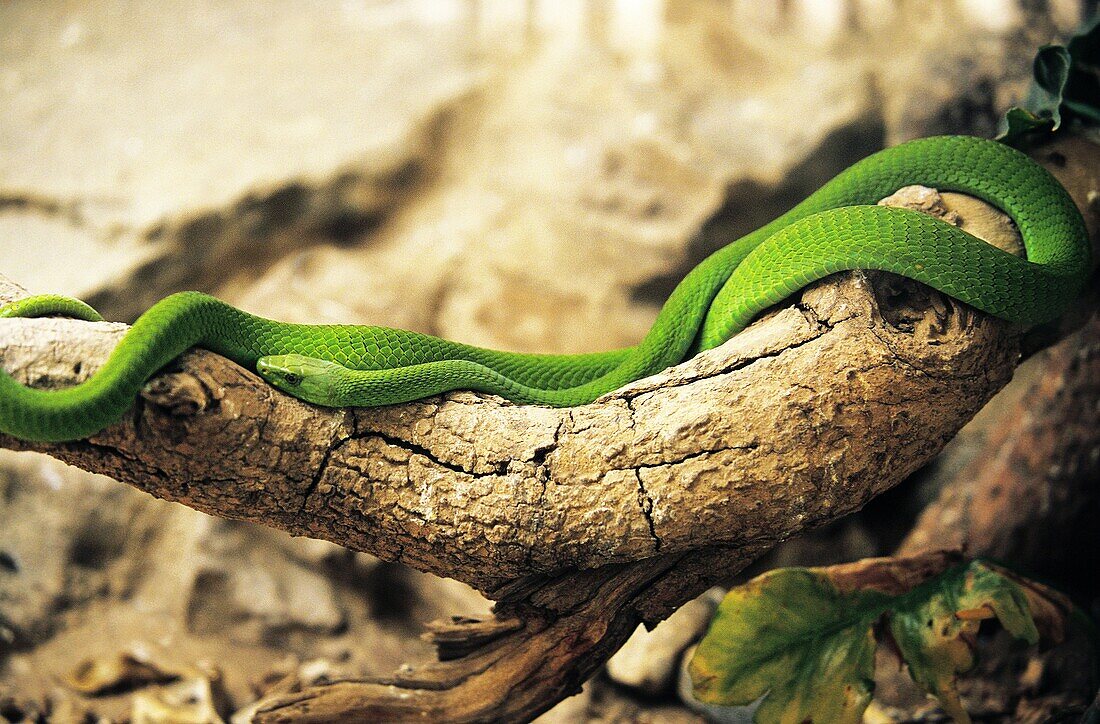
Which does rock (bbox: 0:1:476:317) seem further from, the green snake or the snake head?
the snake head

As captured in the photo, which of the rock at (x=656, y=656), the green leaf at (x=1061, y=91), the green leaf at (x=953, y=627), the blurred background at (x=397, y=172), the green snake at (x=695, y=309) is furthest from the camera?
the blurred background at (x=397, y=172)

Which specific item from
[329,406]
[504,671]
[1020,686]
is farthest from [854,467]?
[1020,686]

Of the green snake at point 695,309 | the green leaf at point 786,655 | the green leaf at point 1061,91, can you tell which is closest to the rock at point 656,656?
the green leaf at point 786,655

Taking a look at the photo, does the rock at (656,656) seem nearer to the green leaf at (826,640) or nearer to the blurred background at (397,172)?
the blurred background at (397,172)

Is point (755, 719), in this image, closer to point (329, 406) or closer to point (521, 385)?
point (521, 385)

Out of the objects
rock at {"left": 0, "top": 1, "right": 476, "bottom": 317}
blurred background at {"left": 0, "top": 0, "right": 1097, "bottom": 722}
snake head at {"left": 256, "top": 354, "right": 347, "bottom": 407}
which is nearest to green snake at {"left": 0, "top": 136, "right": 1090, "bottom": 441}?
snake head at {"left": 256, "top": 354, "right": 347, "bottom": 407}

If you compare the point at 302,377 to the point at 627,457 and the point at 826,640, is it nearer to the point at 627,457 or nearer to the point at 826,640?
the point at 627,457

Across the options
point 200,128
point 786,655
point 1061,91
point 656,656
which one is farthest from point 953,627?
point 200,128
